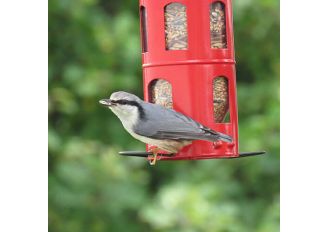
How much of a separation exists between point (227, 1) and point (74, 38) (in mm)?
2458

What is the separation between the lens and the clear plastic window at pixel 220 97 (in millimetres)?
3586

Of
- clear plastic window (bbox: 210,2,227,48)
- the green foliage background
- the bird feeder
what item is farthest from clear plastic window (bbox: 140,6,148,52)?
the green foliage background

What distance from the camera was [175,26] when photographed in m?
3.54

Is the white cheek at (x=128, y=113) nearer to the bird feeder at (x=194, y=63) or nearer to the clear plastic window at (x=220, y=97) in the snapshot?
the bird feeder at (x=194, y=63)

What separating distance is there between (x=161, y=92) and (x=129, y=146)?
233 cm

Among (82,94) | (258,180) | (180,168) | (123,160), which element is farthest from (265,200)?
(82,94)

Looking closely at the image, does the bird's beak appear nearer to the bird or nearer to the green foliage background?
the bird

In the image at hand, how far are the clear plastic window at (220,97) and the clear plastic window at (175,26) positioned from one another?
0.21 metres

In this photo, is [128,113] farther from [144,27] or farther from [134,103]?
[144,27]

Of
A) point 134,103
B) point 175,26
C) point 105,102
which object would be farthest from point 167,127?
point 175,26

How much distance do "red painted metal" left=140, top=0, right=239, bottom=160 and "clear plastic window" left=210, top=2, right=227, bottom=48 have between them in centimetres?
4

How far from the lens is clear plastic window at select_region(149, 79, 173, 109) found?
3564 mm

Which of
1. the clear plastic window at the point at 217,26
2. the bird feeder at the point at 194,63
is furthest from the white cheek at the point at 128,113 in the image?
the clear plastic window at the point at 217,26

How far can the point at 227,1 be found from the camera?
142 inches
